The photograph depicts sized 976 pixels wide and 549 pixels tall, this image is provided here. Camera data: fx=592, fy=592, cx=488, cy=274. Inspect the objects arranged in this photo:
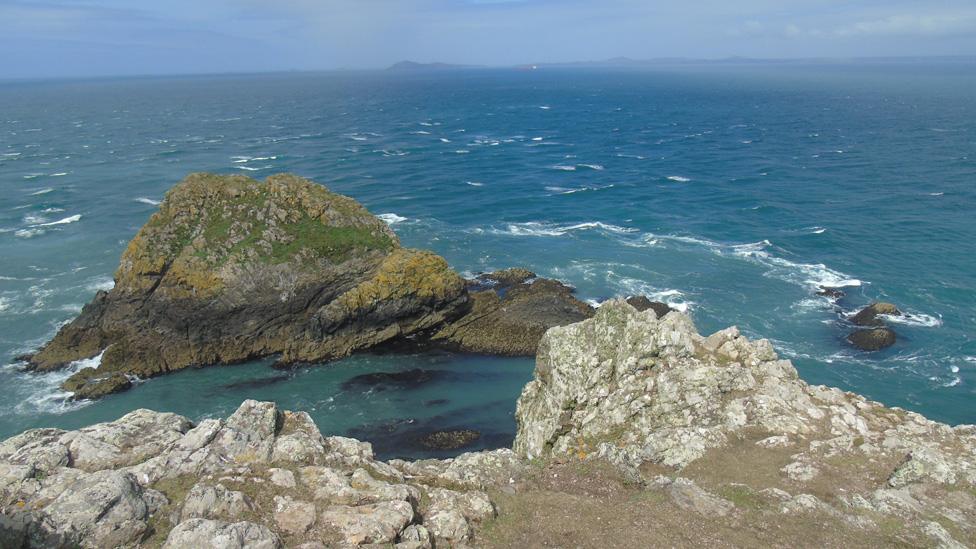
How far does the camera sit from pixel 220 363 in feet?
150

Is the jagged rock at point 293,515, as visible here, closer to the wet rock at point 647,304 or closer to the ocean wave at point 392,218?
the wet rock at point 647,304

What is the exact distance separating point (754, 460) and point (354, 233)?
125 feet

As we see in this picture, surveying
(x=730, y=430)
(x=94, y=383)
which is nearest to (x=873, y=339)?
(x=730, y=430)

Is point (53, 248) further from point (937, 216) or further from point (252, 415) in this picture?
point (937, 216)

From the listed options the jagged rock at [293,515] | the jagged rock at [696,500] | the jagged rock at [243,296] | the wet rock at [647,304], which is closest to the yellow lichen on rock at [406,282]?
the jagged rock at [243,296]

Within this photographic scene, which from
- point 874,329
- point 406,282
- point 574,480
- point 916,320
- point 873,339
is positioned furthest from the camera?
point 916,320

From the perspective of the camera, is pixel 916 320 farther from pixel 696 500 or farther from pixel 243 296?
pixel 243 296

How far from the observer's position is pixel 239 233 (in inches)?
1912

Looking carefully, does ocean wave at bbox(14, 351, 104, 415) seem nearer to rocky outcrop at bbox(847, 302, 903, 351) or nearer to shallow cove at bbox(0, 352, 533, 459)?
shallow cove at bbox(0, 352, 533, 459)

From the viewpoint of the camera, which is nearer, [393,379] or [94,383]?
[94,383]

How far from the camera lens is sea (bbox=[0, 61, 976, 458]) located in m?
41.7

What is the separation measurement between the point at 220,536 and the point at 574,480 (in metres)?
10.8

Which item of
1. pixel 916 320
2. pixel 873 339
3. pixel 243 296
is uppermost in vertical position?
pixel 243 296

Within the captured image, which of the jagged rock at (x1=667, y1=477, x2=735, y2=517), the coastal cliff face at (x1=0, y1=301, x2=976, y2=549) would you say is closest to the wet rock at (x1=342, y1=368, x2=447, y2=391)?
the coastal cliff face at (x1=0, y1=301, x2=976, y2=549)
